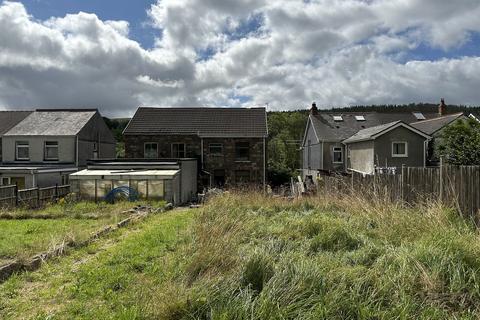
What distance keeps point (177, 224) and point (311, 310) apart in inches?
359

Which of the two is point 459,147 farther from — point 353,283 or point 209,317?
point 209,317

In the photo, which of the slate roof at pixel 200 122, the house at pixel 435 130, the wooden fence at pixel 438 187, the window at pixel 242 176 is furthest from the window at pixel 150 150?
the wooden fence at pixel 438 187

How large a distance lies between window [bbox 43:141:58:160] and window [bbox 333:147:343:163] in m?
23.1

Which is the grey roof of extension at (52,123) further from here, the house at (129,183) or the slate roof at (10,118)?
the house at (129,183)

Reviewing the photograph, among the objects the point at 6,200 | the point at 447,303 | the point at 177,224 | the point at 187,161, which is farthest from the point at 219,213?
the point at 187,161

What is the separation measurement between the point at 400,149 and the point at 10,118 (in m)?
31.9

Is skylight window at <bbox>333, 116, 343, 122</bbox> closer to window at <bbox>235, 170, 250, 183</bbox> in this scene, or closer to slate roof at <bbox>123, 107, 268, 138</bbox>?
slate roof at <bbox>123, 107, 268, 138</bbox>

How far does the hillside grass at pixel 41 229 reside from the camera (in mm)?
9195

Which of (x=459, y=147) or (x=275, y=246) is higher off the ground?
(x=459, y=147)

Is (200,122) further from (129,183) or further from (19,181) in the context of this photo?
(19,181)

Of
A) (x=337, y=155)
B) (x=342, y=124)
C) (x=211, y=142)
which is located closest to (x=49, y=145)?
(x=211, y=142)

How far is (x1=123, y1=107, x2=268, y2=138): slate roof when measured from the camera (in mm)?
37434

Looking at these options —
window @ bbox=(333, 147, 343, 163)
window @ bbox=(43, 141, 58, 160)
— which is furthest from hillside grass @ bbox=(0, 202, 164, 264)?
window @ bbox=(333, 147, 343, 163)

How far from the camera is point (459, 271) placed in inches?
213
